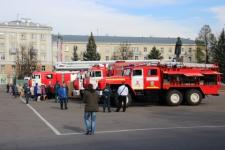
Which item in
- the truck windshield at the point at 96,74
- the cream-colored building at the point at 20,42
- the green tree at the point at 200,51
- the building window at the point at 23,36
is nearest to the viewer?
the truck windshield at the point at 96,74

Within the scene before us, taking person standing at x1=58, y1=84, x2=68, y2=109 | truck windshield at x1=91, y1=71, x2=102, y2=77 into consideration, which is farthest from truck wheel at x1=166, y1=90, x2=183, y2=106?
truck windshield at x1=91, y1=71, x2=102, y2=77

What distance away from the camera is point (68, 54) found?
15062 centimetres

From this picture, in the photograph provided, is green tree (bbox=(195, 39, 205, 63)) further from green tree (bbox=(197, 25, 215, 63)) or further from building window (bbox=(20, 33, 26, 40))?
building window (bbox=(20, 33, 26, 40))

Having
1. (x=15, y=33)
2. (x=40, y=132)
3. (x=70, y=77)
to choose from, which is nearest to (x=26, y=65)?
(x=15, y=33)

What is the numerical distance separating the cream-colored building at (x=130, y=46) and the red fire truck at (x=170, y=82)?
116 meters

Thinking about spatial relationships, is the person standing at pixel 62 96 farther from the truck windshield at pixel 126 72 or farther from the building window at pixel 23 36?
the building window at pixel 23 36

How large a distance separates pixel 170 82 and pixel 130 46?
386ft

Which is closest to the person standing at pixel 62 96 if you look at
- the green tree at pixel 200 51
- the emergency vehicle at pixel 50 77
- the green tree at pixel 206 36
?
the emergency vehicle at pixel 50 77

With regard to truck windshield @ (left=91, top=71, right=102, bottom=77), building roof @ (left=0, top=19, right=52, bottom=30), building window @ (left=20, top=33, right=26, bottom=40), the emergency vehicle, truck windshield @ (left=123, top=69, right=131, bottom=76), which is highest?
building roof @ (left=0, top=19, right=52, bottom=30)

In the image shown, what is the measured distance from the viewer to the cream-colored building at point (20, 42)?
454 ft

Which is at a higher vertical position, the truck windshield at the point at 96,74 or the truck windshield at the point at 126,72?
the truck windshield at the point at 126,72

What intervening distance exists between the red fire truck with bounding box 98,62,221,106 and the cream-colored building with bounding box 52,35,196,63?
116 meters

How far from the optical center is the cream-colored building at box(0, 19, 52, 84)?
13825cm

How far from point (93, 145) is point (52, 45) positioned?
13562cm
